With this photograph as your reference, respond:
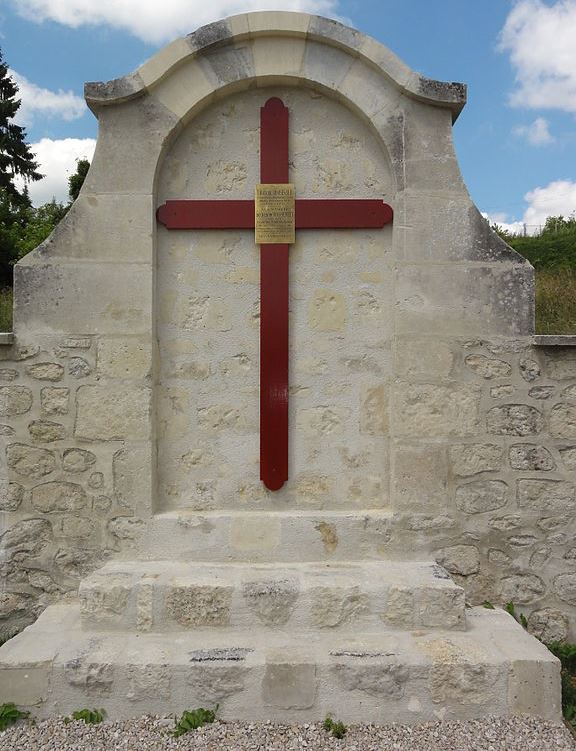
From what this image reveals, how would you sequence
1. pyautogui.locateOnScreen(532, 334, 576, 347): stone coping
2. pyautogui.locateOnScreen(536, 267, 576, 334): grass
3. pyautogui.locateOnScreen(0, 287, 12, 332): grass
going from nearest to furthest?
pyautogui.locateOnScreen(532, 334, 576, 347): stone coping
pyautogui.locateOnScreen(536, 267, 576, 334): grass
pyautogui.locateOnScreen(0, 287, 12, 332): grass

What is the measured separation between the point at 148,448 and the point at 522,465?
2269mm

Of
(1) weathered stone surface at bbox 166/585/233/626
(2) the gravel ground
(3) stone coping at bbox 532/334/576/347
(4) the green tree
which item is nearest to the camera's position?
(2) the gravel ground

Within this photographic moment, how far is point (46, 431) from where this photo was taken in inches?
126

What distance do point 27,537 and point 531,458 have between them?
3.10 metres

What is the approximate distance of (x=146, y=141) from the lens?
323 cm

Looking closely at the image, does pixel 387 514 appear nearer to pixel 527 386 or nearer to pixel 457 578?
pixel 457 578

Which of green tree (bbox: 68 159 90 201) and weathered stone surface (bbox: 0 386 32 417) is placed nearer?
weathered stone surface (bbox: 0 386 32 417)

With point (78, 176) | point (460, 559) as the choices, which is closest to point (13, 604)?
point (460, 559)

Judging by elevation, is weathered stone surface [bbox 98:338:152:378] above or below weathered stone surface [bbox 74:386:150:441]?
above

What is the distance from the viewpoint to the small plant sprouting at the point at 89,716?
2.52m

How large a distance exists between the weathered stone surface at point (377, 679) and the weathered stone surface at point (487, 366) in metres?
1.69

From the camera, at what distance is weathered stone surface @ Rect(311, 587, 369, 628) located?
2844 mm

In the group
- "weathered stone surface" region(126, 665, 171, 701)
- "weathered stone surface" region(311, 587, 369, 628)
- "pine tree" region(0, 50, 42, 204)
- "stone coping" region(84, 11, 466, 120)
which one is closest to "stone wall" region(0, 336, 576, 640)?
"weathered stone surface" region(311, 587, 369, 628)

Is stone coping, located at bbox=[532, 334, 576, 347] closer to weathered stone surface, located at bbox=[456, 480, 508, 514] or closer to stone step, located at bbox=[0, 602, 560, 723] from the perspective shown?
weathered stone surface, located at bbox=[456, 480, 508, 514]
